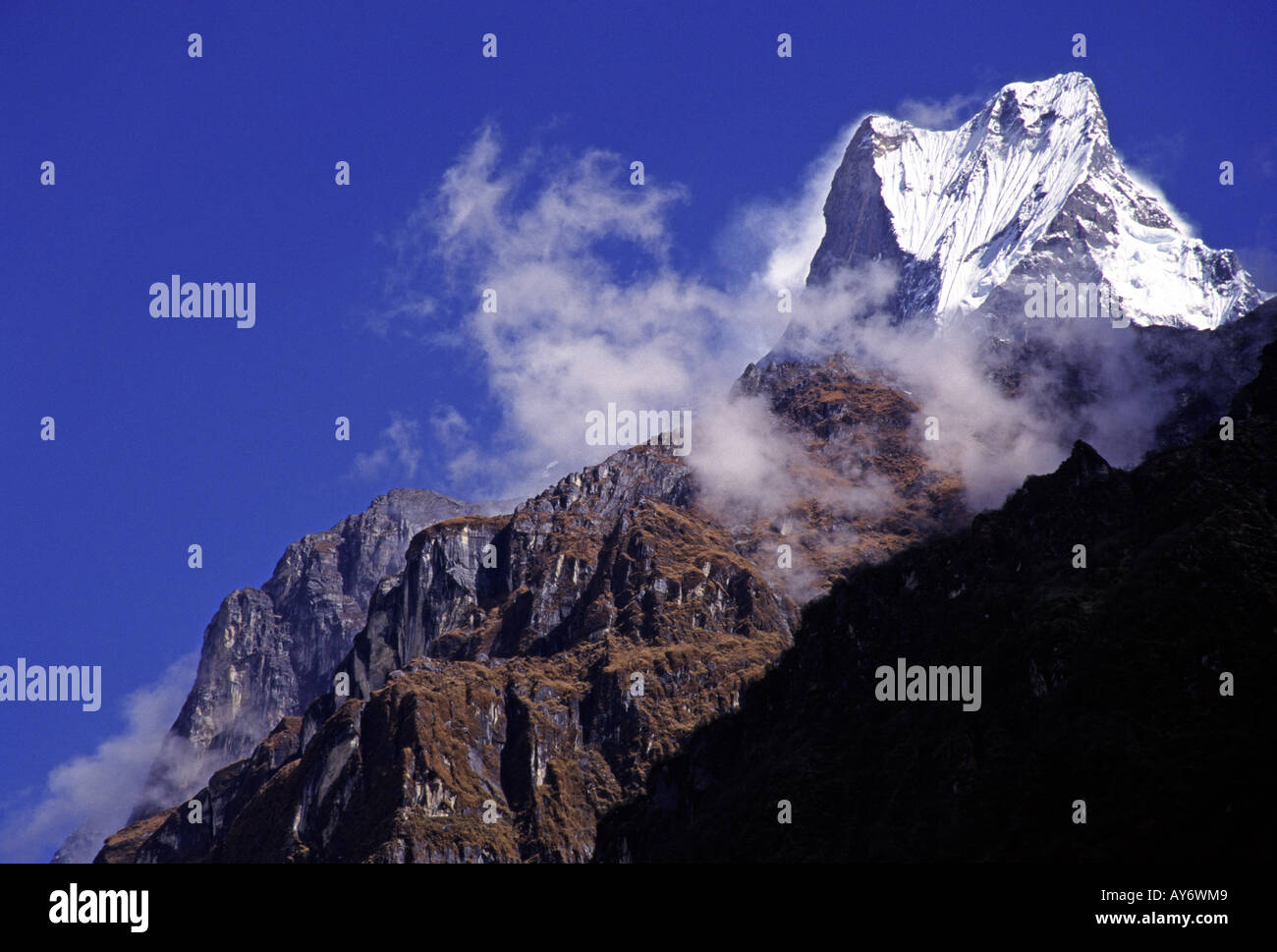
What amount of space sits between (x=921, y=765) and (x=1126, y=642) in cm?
2605

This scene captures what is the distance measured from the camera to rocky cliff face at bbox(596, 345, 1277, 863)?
142250 mm

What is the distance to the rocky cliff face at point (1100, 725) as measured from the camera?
14225 centimetres

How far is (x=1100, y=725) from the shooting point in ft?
511

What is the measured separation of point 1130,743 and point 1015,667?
25.0 m

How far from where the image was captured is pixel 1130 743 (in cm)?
15038
